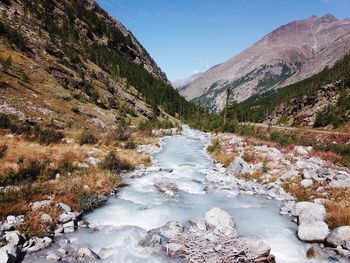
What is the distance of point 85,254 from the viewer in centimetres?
945

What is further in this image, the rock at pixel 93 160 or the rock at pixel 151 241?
the rock at pixel 93 160

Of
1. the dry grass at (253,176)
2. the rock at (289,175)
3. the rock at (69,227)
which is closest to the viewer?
the rock at (69,227)

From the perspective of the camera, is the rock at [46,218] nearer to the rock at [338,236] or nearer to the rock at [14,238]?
the rock at [14,238]

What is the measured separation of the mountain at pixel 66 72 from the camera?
40.4m

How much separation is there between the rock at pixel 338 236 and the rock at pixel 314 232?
0.26 m

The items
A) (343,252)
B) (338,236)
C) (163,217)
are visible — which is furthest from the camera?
(163,217)

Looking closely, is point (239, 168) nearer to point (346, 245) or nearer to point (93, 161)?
point (93, 161)

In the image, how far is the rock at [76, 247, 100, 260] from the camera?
9.40 meters

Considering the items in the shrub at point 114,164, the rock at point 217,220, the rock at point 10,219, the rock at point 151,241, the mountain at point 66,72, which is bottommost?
the rock at point 151,241

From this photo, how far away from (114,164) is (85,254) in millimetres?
11957

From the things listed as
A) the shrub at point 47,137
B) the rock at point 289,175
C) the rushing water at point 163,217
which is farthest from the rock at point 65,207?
the shrub at point 47,137

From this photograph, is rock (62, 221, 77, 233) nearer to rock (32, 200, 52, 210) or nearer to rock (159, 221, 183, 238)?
rock (32, 200, 52, 210)

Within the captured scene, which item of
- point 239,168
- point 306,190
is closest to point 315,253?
point 306,190

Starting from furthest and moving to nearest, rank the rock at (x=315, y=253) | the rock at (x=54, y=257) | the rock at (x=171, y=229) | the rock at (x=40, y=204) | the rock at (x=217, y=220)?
1. the rock at (x=40, y=204)
2. the rock at (x=217, y=220)
3. the rock at (x=171, y=229)
4. the rock at (x=315, y=253)
5. the rock at (x=54, y=257)
